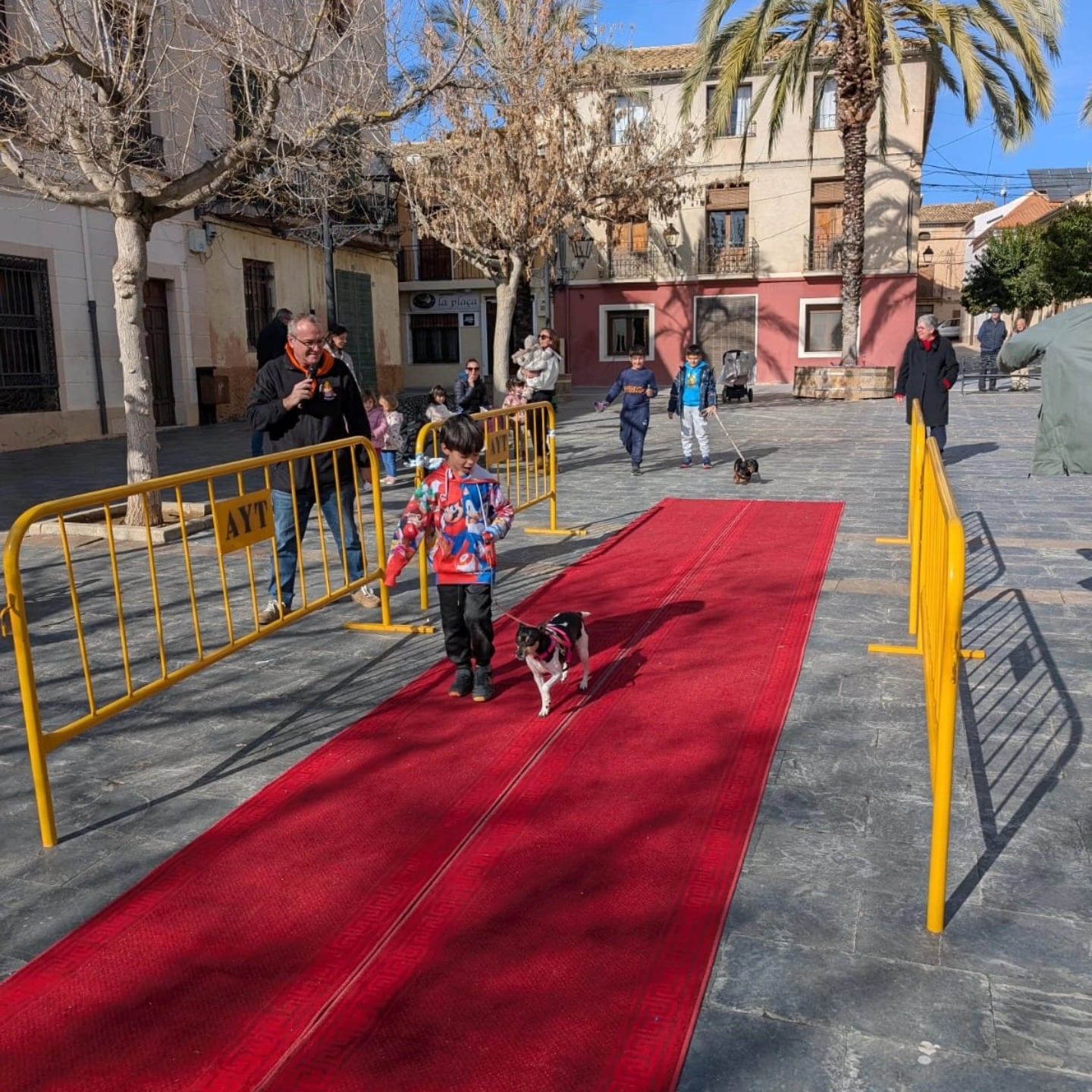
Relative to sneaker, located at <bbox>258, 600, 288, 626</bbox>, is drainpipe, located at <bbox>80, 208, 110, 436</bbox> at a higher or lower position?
higher

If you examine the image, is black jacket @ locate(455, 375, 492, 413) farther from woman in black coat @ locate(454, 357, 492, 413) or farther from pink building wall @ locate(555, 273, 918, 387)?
pink building wall @ locate(555, 273, 918, 387)

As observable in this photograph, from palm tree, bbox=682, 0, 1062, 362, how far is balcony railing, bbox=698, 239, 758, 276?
9.61 metres

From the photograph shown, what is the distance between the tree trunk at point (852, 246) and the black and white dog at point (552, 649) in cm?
2095

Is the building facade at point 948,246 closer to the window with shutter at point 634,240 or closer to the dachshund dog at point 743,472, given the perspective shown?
the window with shutter at point 634,240

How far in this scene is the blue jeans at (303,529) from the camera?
20.0ft

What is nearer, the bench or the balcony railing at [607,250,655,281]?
the bench

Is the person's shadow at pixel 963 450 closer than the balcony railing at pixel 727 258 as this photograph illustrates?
Result: Yes

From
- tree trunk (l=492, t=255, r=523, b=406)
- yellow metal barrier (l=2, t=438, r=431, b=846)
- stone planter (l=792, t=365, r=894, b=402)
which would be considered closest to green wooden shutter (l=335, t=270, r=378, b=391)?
tree trunk (l=492, t=255, r=523, b=406)

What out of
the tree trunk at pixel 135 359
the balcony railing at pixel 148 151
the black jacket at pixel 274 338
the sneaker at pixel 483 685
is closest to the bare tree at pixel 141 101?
the tree trunk at pixel 135 359

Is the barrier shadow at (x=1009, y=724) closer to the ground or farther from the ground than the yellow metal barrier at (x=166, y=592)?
closer to the ground

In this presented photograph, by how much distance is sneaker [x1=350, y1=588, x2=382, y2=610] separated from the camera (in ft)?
22.0

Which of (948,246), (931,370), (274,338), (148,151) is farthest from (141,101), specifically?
(948,246)

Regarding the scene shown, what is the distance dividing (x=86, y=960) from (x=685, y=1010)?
1775 mm

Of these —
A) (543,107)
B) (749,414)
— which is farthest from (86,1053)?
(749,414)
